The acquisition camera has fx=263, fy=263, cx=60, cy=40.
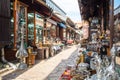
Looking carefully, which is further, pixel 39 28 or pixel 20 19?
pixel 39 28

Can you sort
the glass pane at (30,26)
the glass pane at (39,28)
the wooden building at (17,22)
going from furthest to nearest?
1. the glass pane at (39,28)
2. the glass pane at (30,26)
3. the wooden building at (17,22)

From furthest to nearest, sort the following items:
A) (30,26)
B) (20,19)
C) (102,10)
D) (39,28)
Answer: (39,28), (30,26), (20,19), (102,10)

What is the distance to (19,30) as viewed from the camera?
44.2ft

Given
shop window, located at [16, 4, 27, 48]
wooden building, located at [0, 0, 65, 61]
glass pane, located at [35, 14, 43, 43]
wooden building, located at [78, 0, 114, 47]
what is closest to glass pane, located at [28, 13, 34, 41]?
wooden building, located at [0, 0, 65, 61]

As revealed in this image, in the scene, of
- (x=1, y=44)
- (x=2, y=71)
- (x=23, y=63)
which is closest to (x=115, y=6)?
(x=1, y=44)

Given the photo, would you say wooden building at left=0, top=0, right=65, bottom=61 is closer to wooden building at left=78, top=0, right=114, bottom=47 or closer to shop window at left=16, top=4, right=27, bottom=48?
shop window at left=16, top=4, right=27, bottom=48

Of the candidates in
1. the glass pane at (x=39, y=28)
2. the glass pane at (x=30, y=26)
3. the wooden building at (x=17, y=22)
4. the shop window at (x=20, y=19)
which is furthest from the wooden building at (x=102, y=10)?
the glass pane at (x=39, y=28)

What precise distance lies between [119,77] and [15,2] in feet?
31.5

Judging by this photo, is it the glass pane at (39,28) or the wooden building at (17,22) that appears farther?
the glass pane at (39,28)

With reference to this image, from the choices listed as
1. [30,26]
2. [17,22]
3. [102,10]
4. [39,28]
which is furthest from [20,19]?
[102,10]

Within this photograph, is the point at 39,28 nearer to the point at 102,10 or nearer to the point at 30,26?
the point at 30,26

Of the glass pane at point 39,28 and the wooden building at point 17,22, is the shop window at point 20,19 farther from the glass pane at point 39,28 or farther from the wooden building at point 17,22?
the glass pane at point 39,28

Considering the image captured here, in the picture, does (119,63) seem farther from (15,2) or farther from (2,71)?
(15,2)

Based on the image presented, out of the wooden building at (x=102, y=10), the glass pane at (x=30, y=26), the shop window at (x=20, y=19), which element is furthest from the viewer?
the glass pane at (x=30, y=26)
